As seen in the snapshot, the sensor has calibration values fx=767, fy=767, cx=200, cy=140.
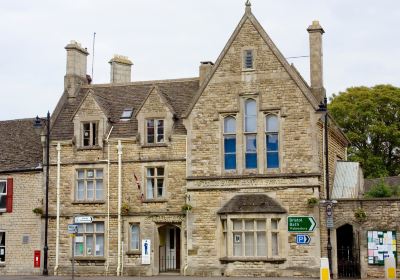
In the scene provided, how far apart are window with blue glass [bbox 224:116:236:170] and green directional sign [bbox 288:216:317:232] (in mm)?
4052

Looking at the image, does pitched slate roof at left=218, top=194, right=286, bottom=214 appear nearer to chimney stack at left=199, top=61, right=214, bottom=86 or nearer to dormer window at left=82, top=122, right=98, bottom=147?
chimney stack at left=199, top=61, right=214, bottom=86

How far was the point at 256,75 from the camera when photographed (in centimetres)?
3825

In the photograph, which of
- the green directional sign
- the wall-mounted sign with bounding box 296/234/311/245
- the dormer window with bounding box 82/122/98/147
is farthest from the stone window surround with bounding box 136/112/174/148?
the wall-mounted sign with bounding box 296/234/311/245

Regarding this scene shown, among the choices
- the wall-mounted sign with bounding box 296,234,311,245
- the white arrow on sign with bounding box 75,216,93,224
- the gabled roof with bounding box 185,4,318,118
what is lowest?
the wall-mounted sign with bounding box 296,234,311,245

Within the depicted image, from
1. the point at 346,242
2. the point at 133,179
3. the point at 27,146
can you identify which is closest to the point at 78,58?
the point at 27,146

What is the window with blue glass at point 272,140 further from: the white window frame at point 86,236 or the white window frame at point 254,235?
the white window frame at point 86,236

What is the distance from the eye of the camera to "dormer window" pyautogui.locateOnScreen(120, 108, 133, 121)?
41781 mm

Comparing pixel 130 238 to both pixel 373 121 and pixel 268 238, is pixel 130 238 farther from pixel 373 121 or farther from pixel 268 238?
pixel 373 121

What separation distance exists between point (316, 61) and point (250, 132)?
507cm

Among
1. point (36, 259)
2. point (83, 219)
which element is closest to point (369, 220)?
point (83, 219)

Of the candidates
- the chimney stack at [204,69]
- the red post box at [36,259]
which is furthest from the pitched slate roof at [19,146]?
the chimney stack at [204,69]

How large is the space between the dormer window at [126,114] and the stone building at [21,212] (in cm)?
527

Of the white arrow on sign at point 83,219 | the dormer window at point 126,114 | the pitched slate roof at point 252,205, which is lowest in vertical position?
the white arrow on sign at point 83,219

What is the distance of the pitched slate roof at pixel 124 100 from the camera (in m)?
41.1
